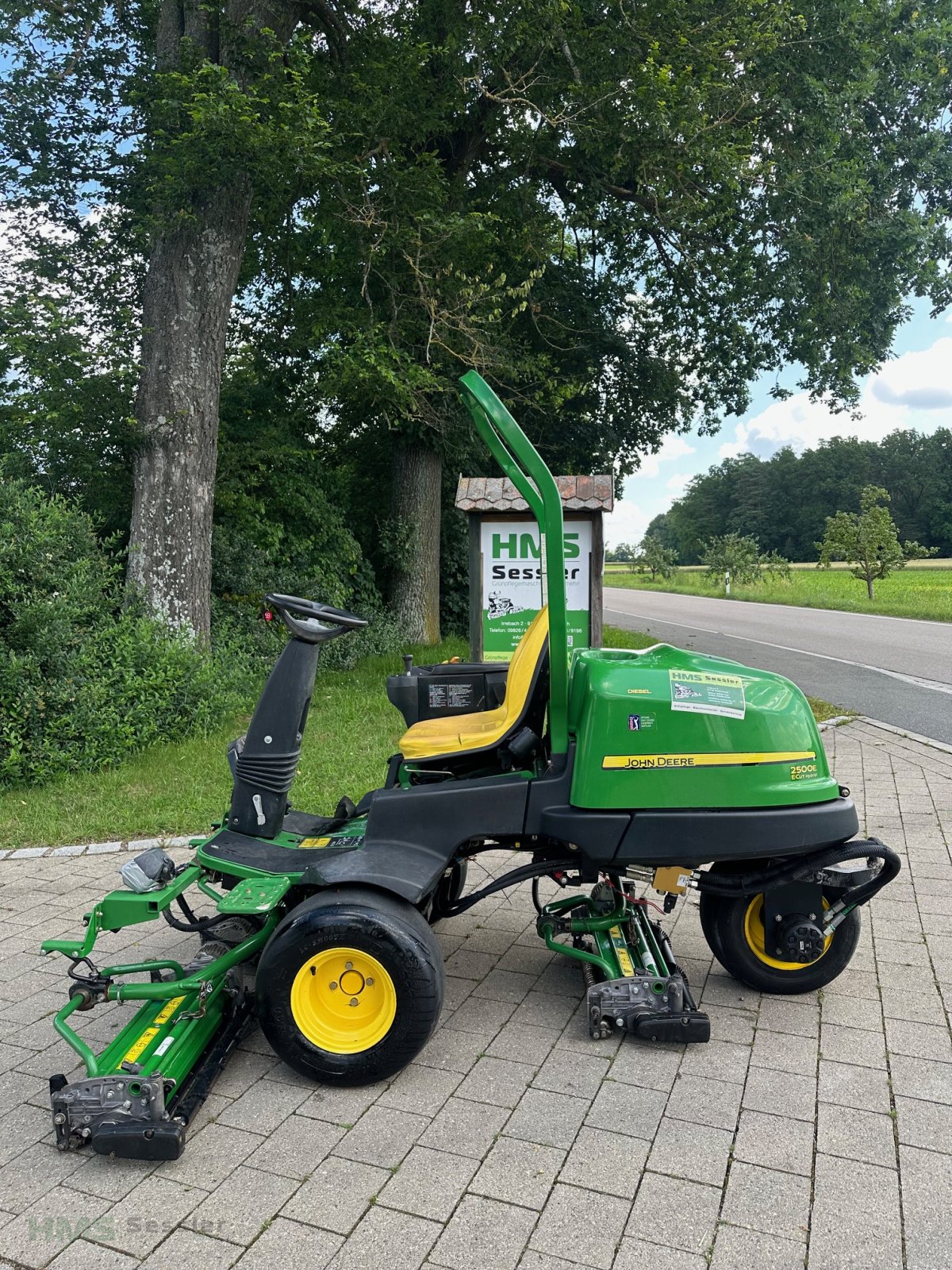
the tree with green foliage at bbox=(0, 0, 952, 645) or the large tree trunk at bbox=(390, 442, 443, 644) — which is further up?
the tree with green foliage at bbox=(0, 0, 952, 645)

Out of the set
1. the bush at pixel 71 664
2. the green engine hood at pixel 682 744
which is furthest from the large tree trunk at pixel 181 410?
the green engine hood at pixel 682 744

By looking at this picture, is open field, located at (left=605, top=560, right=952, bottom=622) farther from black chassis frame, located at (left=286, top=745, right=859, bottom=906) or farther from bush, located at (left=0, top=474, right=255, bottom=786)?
black chassis frame, located at (left=286, top=745, right=859, bottom=906)

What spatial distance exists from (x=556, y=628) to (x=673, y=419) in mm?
14660

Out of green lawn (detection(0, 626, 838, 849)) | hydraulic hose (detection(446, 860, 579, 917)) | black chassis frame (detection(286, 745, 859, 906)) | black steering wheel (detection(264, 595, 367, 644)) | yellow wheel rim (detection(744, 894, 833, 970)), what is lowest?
green lawn (detection(0, 626, 838, 849))

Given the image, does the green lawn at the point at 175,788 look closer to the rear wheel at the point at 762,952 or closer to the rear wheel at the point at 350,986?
the rear wheel at the point at 350,986

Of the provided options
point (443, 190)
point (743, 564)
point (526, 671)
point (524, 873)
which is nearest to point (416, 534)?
point (443, 190)

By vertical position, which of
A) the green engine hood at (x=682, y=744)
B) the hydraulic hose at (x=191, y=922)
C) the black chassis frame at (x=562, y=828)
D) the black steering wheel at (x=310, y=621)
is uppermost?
the black steering wheel at (x=310, y=621)

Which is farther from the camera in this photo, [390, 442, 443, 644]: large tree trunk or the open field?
the open field

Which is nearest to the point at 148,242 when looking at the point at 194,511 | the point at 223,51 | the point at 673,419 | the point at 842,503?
the point at 223,51

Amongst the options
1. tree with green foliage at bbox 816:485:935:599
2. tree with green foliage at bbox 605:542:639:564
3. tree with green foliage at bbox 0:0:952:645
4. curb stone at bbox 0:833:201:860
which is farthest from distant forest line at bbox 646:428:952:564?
curb stone at bbox 0:833:201:860

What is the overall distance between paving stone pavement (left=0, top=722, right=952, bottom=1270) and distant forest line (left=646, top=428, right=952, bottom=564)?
7060 centimetres

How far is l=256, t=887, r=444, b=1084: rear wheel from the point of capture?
2877mm

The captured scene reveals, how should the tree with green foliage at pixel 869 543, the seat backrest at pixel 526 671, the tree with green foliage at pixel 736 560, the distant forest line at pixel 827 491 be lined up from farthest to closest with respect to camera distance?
1. the distant forest line at pixel 827 491
2. the tree with green foliage at pixel 736 560
3. the tree with green foliage at pixel 869 543
4. the seat backrest at pixel 526 671

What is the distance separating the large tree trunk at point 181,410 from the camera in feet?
29.4
